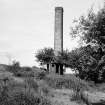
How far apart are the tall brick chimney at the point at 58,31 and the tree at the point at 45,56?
4376mm

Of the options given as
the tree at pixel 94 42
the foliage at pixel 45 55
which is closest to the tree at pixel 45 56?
the foliage at pixel 45 55

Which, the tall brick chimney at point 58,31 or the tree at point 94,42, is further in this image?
the tall brick chimney at point 58,31

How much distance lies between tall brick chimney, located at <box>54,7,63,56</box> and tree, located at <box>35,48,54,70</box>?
438cm

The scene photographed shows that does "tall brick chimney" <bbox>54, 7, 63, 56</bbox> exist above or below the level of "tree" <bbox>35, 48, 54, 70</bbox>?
above

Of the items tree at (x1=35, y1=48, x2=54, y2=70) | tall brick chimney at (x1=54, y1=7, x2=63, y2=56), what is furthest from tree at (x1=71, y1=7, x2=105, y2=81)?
tree at (x1=35, y1=48, x2=54, y2=70)

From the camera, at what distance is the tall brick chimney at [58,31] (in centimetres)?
5388

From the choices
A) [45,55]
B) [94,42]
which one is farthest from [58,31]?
[94,42]

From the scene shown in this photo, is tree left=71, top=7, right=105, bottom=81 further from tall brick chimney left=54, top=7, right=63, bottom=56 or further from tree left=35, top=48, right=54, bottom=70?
tree left=35, top=48, right=54, bottom=70

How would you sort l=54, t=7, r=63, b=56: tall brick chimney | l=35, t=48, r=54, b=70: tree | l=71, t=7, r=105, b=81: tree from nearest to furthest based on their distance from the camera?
l=71, t=7, r=105, b=81: tree
l=54, t=7, r=63, b=56: tall brick chimney
l=35, t=48, r=54, b=70: tree

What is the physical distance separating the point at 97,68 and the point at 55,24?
41758 millimetres

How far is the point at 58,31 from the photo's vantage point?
5444 centimetres

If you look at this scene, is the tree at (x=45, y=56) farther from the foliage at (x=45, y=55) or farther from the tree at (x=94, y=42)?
the tree at (x=94, y=42)

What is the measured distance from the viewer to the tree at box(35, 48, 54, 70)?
5859cm

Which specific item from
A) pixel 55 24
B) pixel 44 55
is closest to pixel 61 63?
pixel 44 55
